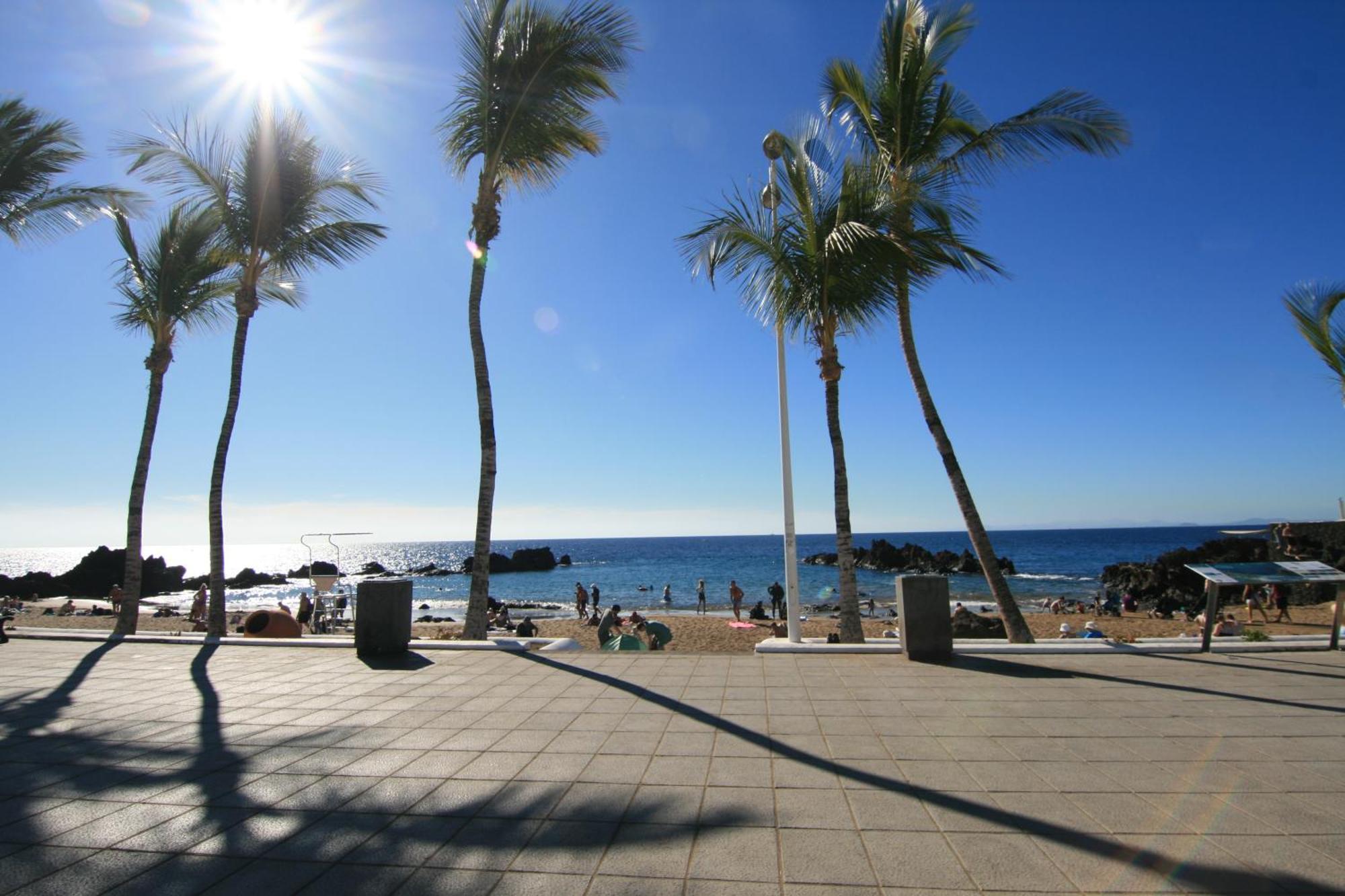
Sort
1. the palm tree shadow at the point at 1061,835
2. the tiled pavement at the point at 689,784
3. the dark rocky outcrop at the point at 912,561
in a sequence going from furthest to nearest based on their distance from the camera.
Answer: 1. the dark rocky outcrop at the point at 912,561
2. the tiled pavement at the point at 689,784
3. the palm tree shadow at the point at 1061,835

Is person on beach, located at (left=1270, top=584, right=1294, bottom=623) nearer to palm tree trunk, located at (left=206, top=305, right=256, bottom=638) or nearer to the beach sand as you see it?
the beach sand

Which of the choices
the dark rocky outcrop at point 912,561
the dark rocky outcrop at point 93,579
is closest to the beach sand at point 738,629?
the dark rocky outcrop at point 93,579

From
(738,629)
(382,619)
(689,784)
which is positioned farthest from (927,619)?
(738,629)

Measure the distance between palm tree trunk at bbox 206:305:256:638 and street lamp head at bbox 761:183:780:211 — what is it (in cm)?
946

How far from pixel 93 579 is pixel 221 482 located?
57234 millimetres

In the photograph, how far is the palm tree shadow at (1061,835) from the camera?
8.34 feet

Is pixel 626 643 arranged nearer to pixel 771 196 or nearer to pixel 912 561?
pixel 771 196

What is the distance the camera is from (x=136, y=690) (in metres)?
6.34

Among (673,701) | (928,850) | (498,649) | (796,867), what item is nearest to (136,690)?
(498,649)

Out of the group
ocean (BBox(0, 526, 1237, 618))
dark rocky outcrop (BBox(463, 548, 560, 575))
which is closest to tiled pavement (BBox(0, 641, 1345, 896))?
ocean (BBox(0, 526, 1237, 618))

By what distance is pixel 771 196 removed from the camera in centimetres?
997

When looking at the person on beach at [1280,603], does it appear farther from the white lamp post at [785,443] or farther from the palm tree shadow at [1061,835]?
the palm tree shadow at [1061,835]

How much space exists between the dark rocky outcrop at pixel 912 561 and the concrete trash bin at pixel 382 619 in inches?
2359

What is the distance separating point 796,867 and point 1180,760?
283 centimetres
